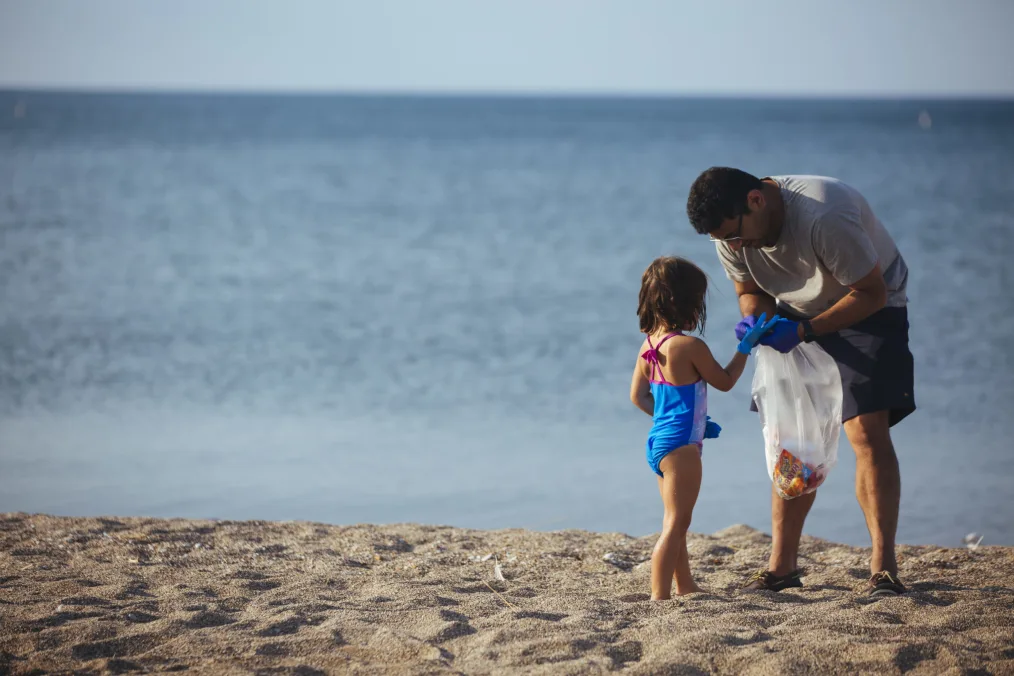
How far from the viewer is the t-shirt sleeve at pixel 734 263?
12.8 feet

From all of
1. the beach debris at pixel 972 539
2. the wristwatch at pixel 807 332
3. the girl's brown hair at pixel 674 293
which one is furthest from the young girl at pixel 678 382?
the beach debris at pixel 972 539

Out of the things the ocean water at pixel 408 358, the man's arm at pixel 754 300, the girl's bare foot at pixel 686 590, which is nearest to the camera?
the girl's bare foot at pixel 686 590

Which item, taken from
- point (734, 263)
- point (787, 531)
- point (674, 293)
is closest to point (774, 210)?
point (734, 263)

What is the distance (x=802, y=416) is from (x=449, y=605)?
4.99 ft

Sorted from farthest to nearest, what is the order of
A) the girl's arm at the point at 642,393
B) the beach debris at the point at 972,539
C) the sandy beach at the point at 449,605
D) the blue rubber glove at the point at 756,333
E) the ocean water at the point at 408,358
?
1. the ocean water at the point at 408,358
2. the beach debris at the point at 972,539
3. the girl's arm at the point at 642,393
4. the blue rubber glove at the point at 756,333
5. the sandy beach at the point at 449,605

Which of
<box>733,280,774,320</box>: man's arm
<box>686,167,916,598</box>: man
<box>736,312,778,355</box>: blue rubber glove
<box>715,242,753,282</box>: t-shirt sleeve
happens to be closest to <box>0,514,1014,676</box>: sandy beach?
<box>686,167,916,598</box>: man

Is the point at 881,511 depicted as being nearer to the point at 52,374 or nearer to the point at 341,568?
the point at 341,568

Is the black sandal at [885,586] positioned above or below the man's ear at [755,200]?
below

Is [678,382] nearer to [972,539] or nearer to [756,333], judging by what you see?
[756,333]

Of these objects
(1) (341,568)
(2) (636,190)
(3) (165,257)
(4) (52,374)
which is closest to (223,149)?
(2) (636,190)

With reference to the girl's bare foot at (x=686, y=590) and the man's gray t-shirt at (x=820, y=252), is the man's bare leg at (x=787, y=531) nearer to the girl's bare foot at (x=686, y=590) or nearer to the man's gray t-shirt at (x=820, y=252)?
the girl's bare foot at (x=686, y=590)

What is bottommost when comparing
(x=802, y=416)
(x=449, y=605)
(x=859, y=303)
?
(x=449, y=605)

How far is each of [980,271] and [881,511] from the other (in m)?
11.5

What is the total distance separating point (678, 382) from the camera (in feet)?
12.0
